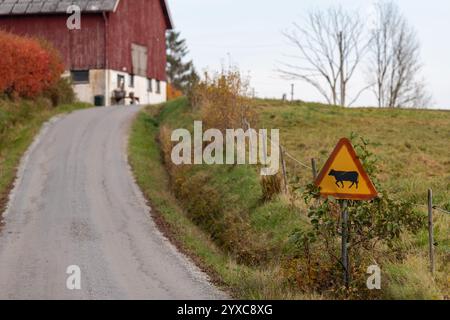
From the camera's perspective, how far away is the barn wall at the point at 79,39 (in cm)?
3972

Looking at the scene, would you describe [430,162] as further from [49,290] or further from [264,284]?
[49,290]

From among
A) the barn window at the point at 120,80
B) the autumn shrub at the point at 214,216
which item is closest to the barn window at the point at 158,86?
the barn window at the point at 120,80

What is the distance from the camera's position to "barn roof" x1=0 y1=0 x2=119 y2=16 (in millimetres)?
39281

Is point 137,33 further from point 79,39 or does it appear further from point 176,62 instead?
point 176,62

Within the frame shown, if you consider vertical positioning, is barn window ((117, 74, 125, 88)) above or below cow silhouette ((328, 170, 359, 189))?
above

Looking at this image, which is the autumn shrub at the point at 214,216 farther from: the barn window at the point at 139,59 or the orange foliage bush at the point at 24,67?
the barn window at the point at 139,59

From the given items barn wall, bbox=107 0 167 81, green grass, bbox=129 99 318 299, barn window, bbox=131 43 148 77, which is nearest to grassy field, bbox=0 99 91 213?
green grass, bbox=129 99 318 299

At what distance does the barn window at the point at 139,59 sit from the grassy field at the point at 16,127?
10.8 m

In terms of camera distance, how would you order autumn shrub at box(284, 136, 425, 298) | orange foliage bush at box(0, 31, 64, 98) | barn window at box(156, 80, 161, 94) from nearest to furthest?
autumn shrub at box(284, 136, 425, 298) → orange foliage bush at box(0, 31, 64, 98) → barn window at box(156, 80, 161, 94)

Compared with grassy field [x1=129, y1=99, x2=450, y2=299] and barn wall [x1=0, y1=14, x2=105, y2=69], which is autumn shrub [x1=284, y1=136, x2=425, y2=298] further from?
barn wall [x1=0, y1=14, x2=105, y2=69]

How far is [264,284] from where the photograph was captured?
9.81 metres

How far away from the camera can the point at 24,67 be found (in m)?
30.0

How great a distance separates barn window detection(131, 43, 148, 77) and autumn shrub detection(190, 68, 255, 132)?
20006 millimetres
